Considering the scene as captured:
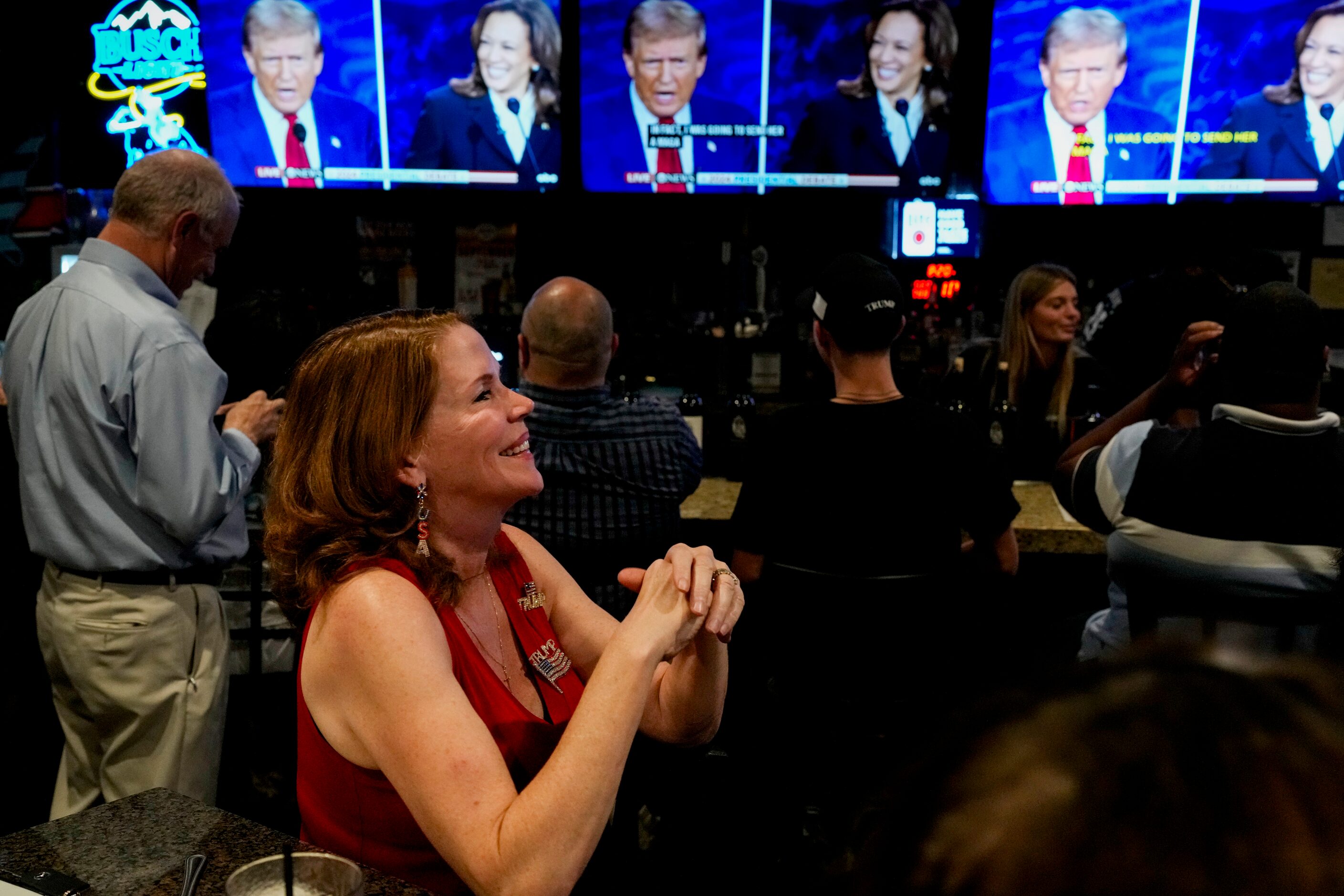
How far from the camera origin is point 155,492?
264 centimetres

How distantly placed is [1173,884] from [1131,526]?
2.26m

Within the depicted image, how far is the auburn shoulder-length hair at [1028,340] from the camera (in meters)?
4.30

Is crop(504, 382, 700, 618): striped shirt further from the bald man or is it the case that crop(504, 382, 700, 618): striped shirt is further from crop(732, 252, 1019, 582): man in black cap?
crop(732, 252, 1019, 582): man in black cap

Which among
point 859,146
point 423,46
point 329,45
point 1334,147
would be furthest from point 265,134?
point 1334,147

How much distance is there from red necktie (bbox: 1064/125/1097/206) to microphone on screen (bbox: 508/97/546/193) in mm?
1909

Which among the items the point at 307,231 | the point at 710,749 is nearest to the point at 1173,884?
the point at 710,749

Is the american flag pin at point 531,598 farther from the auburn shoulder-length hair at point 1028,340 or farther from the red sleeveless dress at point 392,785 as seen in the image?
the auburn shoulder-length hair at point 1028,340

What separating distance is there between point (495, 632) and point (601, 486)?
1.10m

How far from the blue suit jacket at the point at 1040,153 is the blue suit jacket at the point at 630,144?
2.86 feet

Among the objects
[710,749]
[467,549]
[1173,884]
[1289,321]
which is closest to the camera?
[1173,884]

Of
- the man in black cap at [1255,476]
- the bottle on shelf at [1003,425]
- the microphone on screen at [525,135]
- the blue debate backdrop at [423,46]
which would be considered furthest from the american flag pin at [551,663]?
the blue debate backdrop at [423,46]

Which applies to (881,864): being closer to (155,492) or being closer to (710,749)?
(155,492)

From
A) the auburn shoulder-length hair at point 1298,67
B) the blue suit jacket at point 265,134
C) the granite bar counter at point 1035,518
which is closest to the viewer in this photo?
the granite bar counter at point 1035,518

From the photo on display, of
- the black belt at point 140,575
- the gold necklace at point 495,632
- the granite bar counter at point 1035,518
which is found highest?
the gold necklace at point 495,632
